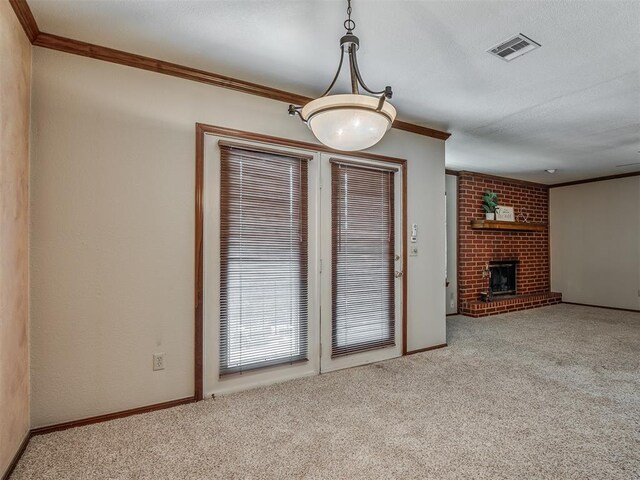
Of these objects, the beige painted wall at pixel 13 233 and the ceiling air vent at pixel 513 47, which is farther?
the ceiling air vent at pixel 513 47

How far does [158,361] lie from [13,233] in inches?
45.8

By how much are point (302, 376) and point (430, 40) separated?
2630 millimetres

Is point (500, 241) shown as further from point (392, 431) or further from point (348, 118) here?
point (348, 118)

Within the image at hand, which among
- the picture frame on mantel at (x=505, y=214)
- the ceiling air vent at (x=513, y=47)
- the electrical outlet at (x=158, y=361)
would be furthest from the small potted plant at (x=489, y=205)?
the electrical outlet at (x=158, y=361)

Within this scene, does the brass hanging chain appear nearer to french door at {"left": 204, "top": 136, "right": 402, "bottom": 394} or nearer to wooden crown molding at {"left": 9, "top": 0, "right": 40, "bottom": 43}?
french door at {"left": 204, "top": 136, "right": 402, "bottom": 394}

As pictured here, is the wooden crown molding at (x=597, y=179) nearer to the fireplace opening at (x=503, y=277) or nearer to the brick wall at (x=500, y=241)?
the brick wall at (x=500, y=241)

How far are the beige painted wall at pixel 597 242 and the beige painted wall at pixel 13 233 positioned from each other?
7.92 meters

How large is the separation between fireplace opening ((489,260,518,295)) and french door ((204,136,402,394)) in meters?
3.52

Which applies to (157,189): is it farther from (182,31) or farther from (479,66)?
(479,66)

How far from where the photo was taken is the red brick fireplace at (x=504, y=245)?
6027 mm

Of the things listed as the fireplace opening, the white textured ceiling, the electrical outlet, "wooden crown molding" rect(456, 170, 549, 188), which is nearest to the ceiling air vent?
the white textured ceiling

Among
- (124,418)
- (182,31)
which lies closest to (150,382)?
(124,418)

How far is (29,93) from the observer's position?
2180mm

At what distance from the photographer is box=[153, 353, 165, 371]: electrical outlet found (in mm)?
2523
